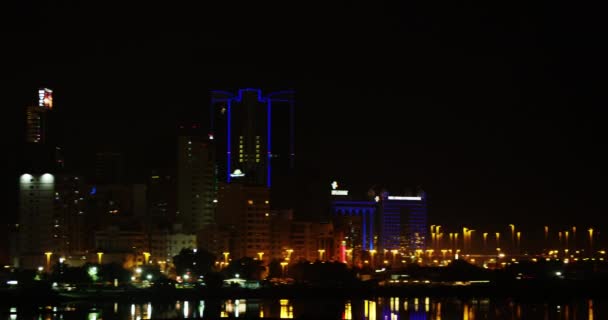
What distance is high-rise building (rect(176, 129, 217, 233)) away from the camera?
90.4 m

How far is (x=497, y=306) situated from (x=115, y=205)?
37400 millimetres

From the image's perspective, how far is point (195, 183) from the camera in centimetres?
→ 9094

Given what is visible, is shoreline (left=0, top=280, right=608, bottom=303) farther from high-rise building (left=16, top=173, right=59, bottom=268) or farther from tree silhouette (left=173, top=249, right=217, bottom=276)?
high-rise building (left=16, top=173, right=59, bottom=268)

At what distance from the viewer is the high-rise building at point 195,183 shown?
9038cm

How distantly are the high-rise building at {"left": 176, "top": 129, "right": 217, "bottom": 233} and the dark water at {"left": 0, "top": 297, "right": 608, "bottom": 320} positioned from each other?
25.5 metres

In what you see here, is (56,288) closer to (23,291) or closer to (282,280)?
(23,291)

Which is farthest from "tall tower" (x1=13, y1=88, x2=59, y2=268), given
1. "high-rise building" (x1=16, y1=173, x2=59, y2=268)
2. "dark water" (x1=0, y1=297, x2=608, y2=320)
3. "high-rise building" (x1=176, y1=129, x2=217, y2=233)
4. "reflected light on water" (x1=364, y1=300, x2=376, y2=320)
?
"reflected light on water" (x1=364, y1=300, x2=376, y2=320)

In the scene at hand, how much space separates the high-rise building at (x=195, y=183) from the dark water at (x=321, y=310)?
2551cm

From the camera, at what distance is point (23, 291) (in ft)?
200

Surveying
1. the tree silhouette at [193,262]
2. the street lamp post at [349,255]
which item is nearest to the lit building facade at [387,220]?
the street lamp post at [349,255]

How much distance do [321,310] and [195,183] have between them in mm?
35593

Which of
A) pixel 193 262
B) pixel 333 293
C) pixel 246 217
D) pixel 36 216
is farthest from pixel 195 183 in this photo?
pixel 333 293

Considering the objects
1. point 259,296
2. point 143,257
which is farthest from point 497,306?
point 143,257

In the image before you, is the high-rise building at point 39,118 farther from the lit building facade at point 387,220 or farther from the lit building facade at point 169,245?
the lit building facade at point 387,220
